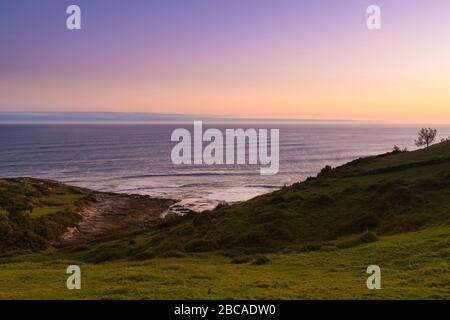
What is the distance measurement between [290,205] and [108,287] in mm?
32404

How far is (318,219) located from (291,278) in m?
22.5

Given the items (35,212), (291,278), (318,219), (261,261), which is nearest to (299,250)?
(261,261)

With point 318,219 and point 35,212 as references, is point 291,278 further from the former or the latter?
point 35,212

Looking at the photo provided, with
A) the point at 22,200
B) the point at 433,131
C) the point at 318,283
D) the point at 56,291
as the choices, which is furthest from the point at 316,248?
the point at 433,131

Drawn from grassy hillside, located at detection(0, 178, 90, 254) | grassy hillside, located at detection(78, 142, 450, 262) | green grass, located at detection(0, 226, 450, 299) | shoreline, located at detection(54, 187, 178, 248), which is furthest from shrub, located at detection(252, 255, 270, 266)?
shoreline, located at detection(54, 187, 178, 248)

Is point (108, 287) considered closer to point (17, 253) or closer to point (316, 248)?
point (316, 248)

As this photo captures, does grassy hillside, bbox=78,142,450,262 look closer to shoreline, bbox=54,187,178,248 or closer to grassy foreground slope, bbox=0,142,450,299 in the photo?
grassy foreground slope, bbox=0,142,450,299

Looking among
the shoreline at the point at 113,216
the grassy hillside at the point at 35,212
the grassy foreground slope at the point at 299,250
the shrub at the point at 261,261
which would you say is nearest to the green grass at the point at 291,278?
the grassy foreground slope at the point at 299,250

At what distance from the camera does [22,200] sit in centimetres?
7894

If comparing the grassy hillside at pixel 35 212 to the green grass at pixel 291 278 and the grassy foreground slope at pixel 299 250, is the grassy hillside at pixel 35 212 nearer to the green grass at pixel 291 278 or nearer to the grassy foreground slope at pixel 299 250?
the grassy foreground slope at pixel 299 250

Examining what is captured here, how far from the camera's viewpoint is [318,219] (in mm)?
46531

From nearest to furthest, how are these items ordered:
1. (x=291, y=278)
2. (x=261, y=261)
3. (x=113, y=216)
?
(x=291, y=278)
(x=261, y=261)
(x=113, y=216)

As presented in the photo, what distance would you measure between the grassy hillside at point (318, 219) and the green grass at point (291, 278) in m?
4.94

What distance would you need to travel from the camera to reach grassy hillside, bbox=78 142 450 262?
4038cm
